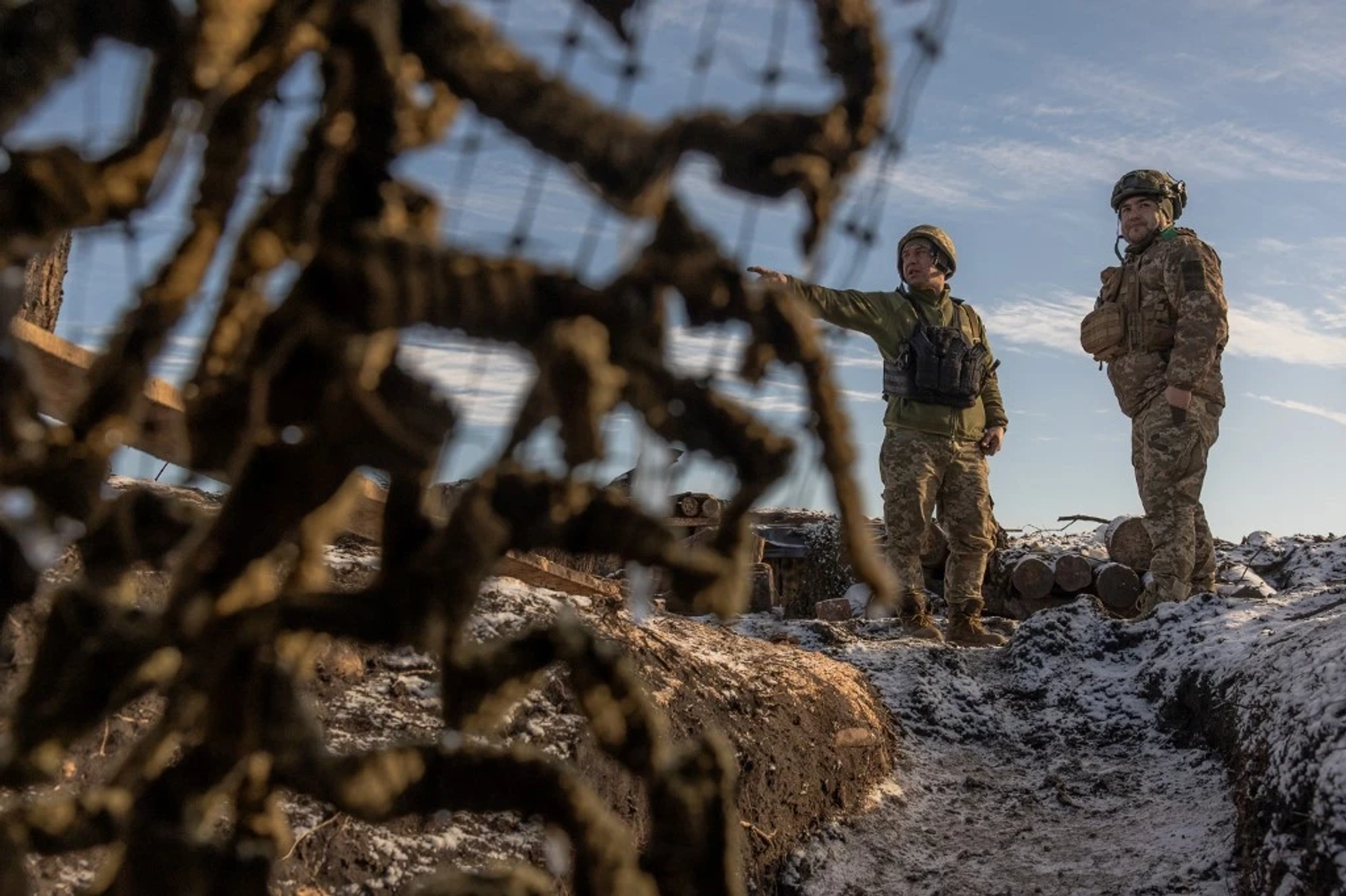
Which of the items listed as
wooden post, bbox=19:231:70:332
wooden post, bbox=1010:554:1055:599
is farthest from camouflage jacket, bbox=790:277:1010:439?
wooden post, bbox=19:231:70:332

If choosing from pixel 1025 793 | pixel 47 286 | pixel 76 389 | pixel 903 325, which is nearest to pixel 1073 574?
pixel 903 325

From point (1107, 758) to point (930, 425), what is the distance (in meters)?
2.40

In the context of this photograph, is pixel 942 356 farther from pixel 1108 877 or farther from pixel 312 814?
pixel 312 814

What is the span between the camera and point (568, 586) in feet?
12.4

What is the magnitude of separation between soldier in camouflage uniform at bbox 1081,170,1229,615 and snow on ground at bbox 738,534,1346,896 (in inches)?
31.3

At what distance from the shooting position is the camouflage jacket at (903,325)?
647 centimetres

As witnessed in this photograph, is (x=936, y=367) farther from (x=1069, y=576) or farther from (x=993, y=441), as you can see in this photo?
(x=1069, y=576)

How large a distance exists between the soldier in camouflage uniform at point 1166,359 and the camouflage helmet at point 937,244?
3.31 ft

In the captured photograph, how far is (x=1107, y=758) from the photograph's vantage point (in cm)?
468

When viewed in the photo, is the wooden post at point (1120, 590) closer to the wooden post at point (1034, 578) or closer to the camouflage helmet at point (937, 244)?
the wooden post at point (1034, 578)

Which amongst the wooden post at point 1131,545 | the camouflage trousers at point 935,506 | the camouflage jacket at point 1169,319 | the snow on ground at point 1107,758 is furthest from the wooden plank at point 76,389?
the wooden post at point 1131,545

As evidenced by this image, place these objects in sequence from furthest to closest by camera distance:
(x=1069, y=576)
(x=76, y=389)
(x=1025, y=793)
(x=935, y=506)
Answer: (x=1069, y=576)
(x=935, y=506)
(x=1025, y=793)
(x=76, y=389)

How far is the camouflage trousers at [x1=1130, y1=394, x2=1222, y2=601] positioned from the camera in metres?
6.43

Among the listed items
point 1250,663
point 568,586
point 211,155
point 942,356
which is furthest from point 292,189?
point 942,356
